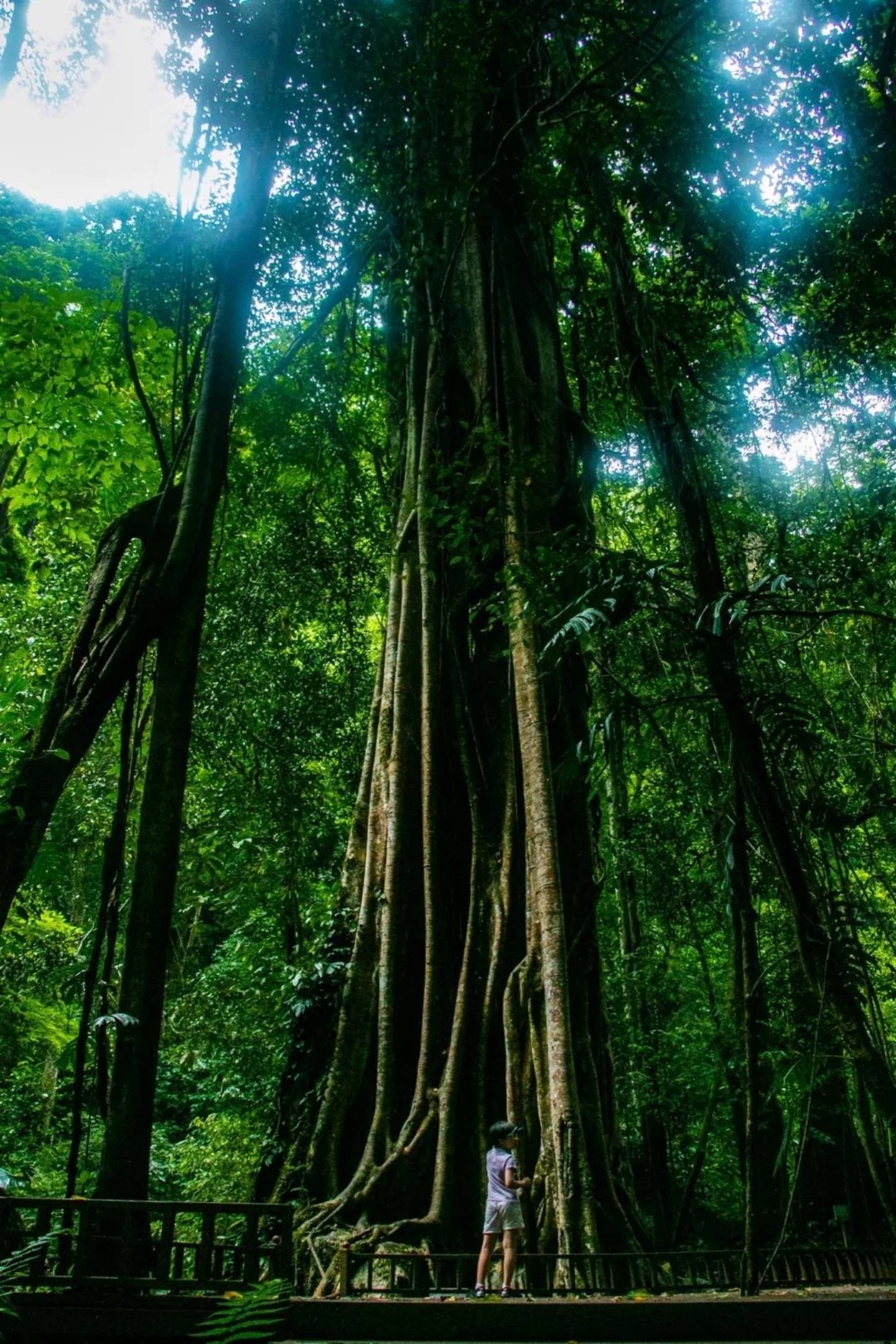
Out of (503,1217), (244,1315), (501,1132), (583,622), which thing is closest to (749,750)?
(583,622)

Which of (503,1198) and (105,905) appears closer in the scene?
(105,905)

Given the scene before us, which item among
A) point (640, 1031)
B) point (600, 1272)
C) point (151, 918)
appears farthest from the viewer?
point (640, 1031)

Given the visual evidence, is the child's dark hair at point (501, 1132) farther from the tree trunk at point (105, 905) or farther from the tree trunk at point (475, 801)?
the tree trunk at point (105, 905)

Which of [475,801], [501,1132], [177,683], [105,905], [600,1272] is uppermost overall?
[475,801]

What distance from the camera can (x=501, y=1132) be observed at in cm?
429

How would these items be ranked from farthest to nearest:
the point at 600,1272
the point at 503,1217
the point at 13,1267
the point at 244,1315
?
the point at 503,1217 < the point at 600,1272 < the point at 13,1267 < the point at 244,1315

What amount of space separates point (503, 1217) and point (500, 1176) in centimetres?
17

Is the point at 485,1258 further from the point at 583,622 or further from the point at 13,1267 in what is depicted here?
the point at 583,622

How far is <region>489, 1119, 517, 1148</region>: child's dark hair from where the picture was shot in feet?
14.1

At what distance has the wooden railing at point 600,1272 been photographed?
324cm

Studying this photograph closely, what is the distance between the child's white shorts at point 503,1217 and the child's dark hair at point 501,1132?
0.84 ft

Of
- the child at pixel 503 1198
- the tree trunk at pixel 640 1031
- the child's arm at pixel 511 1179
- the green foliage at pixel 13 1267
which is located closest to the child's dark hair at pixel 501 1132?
the child at pixel 503 1198

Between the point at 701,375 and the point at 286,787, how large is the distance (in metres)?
5.10

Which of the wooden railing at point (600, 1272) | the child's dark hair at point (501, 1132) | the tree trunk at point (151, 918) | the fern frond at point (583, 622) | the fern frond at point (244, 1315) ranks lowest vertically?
the wooden railing at point (600, 1272)
